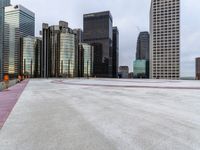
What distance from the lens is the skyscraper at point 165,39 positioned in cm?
15312

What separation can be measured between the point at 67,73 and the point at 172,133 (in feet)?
418

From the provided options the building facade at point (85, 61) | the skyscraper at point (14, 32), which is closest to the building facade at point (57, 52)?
the building facade at point (85, 61)

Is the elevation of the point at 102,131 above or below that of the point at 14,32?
below

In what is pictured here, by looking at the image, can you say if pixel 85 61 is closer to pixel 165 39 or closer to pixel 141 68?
pixel 141 68

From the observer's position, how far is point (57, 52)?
428 ft

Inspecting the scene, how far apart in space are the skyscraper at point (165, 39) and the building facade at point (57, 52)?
203 ft

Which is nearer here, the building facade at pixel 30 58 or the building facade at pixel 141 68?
the building facade at pixel 30 58

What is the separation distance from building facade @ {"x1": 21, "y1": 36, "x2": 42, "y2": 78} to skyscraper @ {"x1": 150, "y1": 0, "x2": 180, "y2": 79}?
81026 mm

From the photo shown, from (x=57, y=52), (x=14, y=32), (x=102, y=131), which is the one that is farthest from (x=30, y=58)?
(x=102, y=131)

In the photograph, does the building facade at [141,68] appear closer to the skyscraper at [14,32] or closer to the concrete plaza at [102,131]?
the skyscraper at [14,32]

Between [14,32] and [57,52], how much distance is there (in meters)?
43.8

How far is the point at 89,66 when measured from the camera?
15012cm

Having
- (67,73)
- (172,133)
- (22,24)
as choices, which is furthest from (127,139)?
(22,24)

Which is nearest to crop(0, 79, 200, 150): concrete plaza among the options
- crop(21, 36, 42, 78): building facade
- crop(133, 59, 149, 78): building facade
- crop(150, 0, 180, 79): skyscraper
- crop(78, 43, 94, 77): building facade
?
crop(21, 36, 42, 78): building facade
